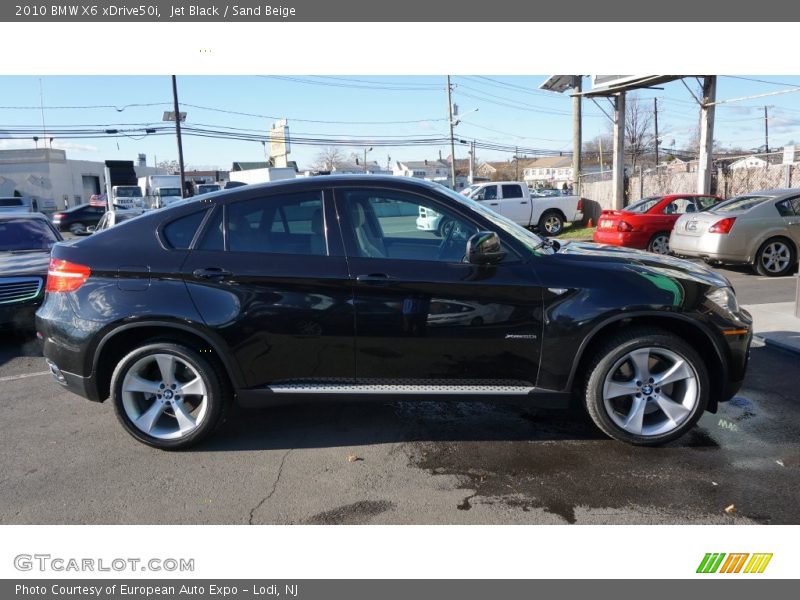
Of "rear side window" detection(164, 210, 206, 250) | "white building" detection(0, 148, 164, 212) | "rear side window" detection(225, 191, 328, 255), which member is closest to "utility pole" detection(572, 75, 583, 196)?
"rear side window" detection(225, 191, 328, 255)

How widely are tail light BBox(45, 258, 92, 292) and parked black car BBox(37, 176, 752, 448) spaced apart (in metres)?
0.01

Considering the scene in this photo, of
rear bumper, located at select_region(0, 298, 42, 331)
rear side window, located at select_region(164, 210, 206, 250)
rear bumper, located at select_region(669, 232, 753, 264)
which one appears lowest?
rear bumper, located at select_region(0, 298, 42, 331)

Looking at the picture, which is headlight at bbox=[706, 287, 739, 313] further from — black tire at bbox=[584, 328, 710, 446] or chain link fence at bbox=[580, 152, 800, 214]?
Result: chain link fence at bbox=[580, 152, 800, 214]

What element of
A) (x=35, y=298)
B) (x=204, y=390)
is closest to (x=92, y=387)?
(x=204, y=390)

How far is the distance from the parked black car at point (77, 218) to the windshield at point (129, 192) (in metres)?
3.15

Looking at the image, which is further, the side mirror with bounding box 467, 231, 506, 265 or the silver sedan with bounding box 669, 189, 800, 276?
the silver sedan with bounding box 669, 189, 800, 276

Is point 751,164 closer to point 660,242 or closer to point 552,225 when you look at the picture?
point 552,225

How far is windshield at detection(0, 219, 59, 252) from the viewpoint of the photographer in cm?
812

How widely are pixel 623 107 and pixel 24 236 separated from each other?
1978 centimetres

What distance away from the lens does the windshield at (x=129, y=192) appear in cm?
3391

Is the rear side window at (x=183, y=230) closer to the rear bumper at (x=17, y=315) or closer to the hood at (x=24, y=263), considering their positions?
the hood at (x=24, y=263)

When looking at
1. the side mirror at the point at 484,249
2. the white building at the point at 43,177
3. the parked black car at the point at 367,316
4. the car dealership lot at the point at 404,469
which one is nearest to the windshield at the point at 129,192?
the white building at the point at 43,177

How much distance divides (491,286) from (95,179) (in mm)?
71168

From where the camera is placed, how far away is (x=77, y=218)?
29516 mm
